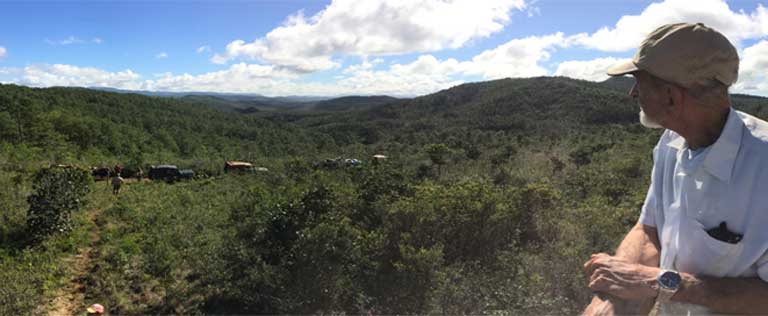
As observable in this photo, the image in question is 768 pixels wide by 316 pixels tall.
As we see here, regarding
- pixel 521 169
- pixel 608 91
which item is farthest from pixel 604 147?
pixel 608 91

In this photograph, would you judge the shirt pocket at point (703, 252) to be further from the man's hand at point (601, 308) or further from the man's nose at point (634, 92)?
the man's nose at point (634, 92)

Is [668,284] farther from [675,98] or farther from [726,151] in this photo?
[675,98]

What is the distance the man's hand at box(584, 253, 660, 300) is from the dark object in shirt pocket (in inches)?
5.7

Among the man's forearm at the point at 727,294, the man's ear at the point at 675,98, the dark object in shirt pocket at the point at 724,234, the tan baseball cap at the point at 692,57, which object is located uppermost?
the tan baseball cap at the point at 692,57

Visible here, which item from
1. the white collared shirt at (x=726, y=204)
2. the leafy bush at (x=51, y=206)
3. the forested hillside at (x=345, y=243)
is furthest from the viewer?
the leafy bush at (x=51, y=206)

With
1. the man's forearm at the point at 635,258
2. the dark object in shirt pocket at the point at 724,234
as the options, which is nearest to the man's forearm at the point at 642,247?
the man's forearm at the point at 635,258

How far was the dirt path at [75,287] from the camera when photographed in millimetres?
7316

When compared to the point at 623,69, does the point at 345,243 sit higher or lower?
lower

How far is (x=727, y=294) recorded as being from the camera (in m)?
0.99

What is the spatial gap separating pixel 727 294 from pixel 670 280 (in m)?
0.11

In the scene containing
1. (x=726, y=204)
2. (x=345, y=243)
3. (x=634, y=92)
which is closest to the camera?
(x=726, y=204)

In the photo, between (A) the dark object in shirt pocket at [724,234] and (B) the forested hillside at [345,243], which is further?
(B) the forested hillside at [345,243]

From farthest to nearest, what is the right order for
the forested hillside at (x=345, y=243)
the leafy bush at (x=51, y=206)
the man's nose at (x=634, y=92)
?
the leafy bush at (x=51, y=206), the forested hillside at (x=345, y=243), the man's nose at (x=634, y=92)

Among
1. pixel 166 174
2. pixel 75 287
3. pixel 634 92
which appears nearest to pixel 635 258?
pixel 634 92
